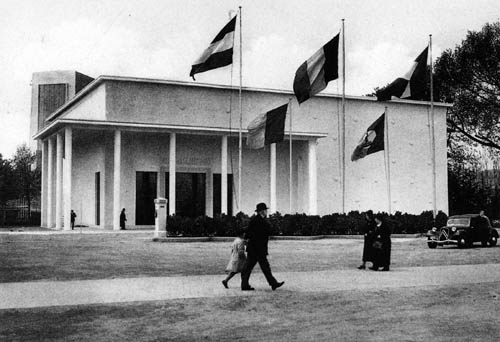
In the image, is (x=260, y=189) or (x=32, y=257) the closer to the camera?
(x=32, y=257)

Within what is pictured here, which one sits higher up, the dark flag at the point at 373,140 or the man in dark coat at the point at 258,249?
the dark flag at the point at 373,140

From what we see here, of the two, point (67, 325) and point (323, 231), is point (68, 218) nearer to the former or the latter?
point (323, 231)

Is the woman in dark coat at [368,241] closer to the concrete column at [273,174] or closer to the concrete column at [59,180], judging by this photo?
the concrete column at [273,174]

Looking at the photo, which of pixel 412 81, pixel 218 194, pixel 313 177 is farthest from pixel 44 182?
pixel 412 81

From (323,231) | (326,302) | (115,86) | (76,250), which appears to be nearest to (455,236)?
(323,231)

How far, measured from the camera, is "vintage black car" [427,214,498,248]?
80.3 feet

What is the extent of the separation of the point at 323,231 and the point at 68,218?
489 inches

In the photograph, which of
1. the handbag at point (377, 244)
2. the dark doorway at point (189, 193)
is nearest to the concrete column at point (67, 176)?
the dark doorway at point (189, 193)

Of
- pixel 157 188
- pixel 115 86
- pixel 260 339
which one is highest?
pixel 115 86

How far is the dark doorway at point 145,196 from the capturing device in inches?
1459

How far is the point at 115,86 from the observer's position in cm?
3622

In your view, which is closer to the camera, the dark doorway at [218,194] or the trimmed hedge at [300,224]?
the trimmed hedge at [300,224]

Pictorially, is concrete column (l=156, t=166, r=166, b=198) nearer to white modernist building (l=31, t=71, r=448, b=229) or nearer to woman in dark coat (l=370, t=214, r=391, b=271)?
white modernist building (l=31, t=71, r=448, b=229)

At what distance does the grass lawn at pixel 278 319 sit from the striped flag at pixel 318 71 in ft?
55.4
